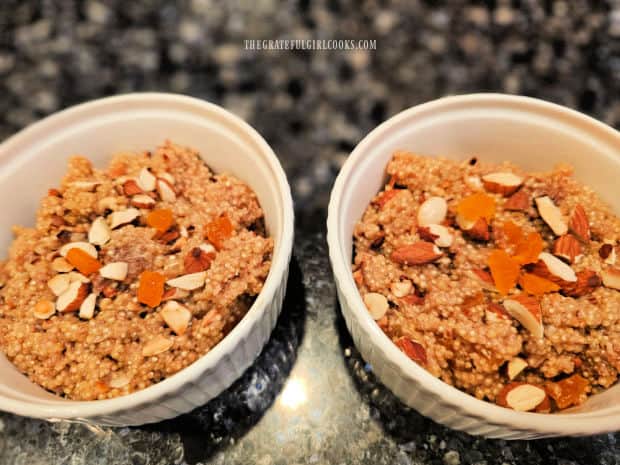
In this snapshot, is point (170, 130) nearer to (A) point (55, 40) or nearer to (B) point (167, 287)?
(B) point (167, 287)

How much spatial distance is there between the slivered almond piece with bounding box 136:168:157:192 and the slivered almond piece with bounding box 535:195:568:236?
804 millimetres

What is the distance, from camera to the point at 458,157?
1.12 metres

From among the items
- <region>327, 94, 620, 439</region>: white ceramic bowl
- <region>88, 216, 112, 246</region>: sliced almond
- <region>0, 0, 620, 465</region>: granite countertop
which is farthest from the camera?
<region>0, 0, 620, 465</region>: granite countertop

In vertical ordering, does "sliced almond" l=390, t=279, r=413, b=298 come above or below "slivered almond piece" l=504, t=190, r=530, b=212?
below

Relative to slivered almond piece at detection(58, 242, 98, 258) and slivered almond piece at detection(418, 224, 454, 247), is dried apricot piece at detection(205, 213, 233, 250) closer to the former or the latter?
slivered almond piece at detection(58, 242, 98, 258)

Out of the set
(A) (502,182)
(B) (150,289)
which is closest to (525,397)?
(A) (502,182)

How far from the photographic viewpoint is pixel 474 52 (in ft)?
4.59

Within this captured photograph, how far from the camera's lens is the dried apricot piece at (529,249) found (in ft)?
2.96

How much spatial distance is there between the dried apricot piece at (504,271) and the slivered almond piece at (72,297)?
771 mm

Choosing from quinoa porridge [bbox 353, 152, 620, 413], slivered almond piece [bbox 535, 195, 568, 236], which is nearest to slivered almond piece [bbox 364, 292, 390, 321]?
quinoa porridge [bbox 353, 152, 620, 413]

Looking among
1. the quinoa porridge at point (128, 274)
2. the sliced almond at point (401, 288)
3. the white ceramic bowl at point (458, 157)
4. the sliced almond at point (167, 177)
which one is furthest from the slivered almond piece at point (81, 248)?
the sliced almond at point (401, 288)

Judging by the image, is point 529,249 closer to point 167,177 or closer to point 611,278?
point 611,278

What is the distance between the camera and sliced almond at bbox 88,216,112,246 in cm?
97

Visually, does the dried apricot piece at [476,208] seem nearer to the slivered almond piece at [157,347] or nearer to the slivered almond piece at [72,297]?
the slivered almond piece at [157,347]
